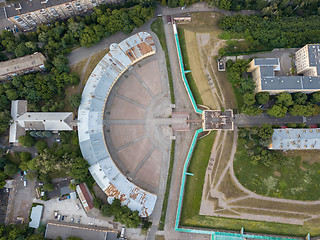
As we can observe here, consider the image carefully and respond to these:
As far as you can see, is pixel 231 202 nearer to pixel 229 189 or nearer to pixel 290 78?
pixel 229 189

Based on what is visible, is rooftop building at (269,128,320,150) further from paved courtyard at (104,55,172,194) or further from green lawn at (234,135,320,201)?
paved courtyard at (104,55,172,194)

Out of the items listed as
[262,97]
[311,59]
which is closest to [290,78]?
[311,59]

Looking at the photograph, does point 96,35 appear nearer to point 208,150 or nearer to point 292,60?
point 208,150

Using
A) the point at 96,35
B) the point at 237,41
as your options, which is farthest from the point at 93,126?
the point at 237,41

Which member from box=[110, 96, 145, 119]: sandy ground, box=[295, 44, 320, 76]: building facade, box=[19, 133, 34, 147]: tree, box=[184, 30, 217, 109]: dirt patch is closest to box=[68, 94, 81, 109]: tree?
box=[110, 96, 145, 119]: sandy ground

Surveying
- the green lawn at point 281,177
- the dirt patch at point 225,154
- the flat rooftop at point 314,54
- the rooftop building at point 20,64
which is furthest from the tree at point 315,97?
the rooftop building at point 20,64

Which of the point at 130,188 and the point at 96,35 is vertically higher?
the point at 96,35
